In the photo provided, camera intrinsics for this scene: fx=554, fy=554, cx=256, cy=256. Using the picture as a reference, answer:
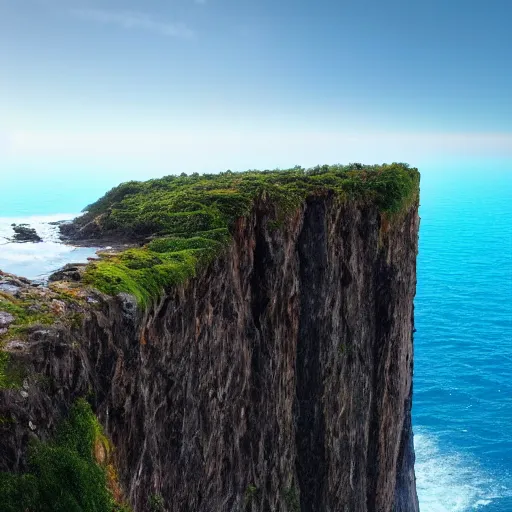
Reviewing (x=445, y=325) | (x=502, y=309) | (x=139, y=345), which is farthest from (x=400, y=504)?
(x=502, y=309)

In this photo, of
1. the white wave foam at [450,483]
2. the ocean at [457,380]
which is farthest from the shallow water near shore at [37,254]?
the white wave foam at [450,483]

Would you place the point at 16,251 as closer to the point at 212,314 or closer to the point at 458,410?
the point at 212,314

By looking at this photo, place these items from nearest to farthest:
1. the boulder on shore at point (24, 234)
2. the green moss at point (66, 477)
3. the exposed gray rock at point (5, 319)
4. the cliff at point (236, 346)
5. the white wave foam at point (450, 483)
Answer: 1. the green moss at point (66, 477)
2. the exposed gray rock at point (5, 319)
3. the cliff at point (236, 346)
4. the boulder on shore at point (24, 234)
5. the white wave foam at point (450, 483)

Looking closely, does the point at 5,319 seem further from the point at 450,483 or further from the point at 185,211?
the point at 450,483

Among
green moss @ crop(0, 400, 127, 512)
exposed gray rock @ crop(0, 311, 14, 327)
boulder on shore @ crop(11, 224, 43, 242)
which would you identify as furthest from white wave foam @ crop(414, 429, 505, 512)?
exposed gray rock @ crop(0, 311, 14, 327)

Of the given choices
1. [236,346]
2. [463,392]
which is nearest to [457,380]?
[463,392]

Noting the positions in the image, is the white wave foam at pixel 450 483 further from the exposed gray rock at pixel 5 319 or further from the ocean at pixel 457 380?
the exposed gray rock at pixel 5 319

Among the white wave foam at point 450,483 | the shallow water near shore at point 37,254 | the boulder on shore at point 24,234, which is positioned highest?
the boulder on shore at point 24,234
